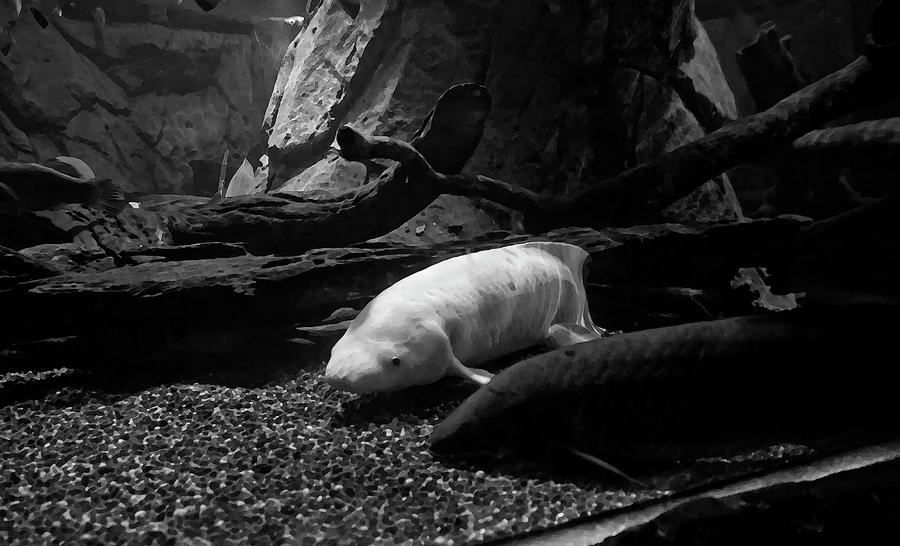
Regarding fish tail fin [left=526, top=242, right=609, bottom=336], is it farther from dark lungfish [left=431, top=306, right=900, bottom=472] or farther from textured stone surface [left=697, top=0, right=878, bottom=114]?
textured stone surface [left=697, top=0, right=878, bottom=114]

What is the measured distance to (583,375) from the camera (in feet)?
6.73

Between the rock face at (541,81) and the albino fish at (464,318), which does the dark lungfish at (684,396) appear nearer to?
the albino fish at (464,318)

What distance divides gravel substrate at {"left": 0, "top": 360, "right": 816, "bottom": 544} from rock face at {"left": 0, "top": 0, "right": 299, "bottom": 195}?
4611 mm

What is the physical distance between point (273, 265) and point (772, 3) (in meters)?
7.89

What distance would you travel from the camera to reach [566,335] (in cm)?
321

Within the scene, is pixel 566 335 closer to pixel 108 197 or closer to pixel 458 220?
pixel 458 220

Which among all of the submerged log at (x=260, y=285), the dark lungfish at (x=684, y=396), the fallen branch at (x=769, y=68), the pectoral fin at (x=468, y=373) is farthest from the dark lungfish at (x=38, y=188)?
the fallen branch at (x=769, y=68)

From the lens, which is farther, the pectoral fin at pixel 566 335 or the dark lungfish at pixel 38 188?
the dark lungfish at pixel 38 188

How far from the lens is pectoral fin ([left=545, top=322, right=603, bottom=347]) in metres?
3.19

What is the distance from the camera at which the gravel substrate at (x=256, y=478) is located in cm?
153

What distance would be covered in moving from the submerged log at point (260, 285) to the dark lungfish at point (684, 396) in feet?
4.63

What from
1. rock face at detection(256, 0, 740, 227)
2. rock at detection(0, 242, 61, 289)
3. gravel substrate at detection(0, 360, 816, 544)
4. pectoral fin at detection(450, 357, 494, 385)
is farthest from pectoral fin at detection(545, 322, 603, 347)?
rock at detection(0, 242, 61, 289)

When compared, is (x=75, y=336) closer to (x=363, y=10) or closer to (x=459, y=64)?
(x=459, y=64)

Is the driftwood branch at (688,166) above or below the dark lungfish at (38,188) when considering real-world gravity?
below
